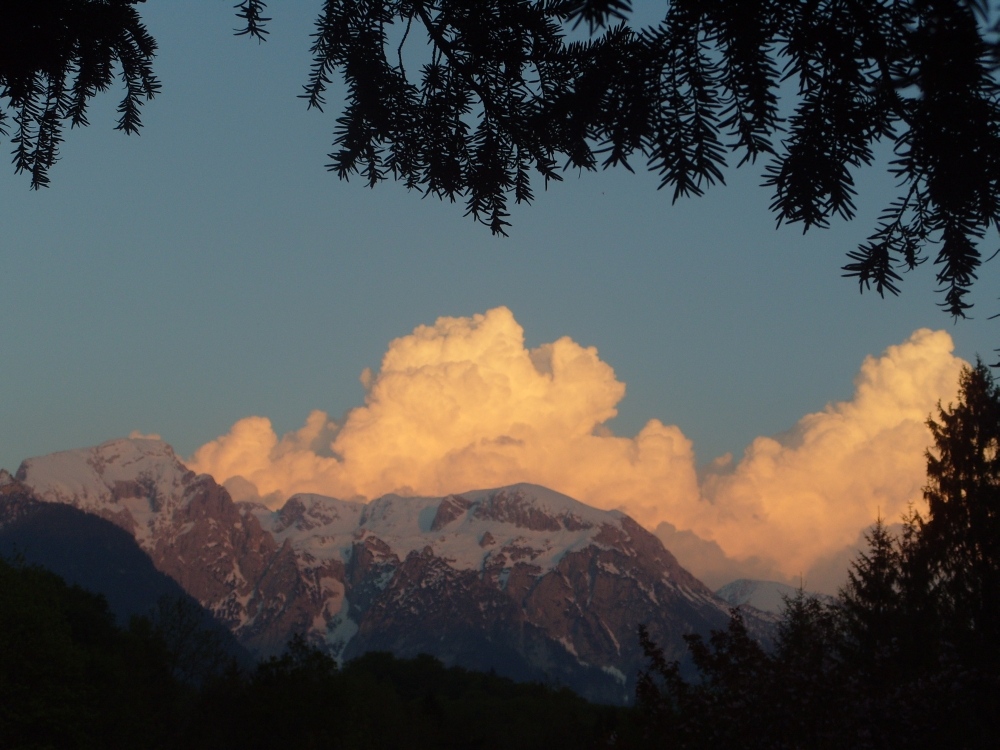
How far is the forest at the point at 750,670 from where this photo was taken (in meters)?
14.4

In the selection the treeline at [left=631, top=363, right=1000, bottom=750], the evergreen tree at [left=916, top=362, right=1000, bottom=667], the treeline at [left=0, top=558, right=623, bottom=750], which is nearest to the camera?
the treeline at [left=631, top=363, right=1000, bottom=750]

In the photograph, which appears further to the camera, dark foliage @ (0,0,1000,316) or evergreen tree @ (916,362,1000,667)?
evergreen tree @ (916,362,1000,667)

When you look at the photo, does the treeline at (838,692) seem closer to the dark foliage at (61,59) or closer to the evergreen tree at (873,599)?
the evergreen tree at (873,599)

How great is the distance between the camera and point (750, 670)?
625 inches

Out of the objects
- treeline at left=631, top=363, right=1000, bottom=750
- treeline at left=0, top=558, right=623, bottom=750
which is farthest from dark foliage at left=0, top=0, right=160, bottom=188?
treeline at left=0, top=558, right=623, bottom=750

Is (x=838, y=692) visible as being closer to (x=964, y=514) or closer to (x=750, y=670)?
(x=750, y=670)

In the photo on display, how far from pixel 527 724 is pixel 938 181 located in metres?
120

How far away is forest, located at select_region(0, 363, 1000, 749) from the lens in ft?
47.1

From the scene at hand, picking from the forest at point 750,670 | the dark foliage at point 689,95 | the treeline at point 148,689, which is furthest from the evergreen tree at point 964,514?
the dark foliage at point 689,95

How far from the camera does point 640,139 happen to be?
3.35 m

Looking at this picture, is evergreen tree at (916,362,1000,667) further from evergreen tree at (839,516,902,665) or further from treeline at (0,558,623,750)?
treeline at (0,558,623,750)

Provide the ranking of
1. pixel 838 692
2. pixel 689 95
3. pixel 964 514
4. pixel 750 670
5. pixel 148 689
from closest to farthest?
pixel 689 95, pixel 838 692, pixel 750 670, pixel 964 514, pixel 148 689

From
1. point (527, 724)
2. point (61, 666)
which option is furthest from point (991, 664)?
point (527, 724)

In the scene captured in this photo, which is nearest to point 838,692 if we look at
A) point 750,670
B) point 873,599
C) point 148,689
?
point 750,670
